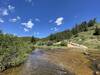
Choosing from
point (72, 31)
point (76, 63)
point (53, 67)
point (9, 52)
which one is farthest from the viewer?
point (72, 31)

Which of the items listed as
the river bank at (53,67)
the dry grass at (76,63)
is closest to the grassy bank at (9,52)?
the river bank at (53,67)

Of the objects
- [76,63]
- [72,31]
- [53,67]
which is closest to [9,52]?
[53,67]

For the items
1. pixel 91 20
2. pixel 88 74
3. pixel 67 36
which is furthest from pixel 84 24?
pixel 88 74

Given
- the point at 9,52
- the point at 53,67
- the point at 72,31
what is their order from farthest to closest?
the point at 72,31
the point at 53,67
the point at 9,52

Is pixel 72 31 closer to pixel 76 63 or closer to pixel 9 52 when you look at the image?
pixel 76 63

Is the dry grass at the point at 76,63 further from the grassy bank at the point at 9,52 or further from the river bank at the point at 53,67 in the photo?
the grassy bank at the point at 9,52

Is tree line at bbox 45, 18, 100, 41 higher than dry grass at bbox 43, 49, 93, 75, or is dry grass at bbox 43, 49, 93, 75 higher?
tree line at bbox 45, 18, 100, 41

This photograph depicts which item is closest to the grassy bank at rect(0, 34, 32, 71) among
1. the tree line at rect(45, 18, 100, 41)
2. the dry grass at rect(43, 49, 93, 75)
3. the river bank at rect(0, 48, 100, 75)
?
the river bank at rect(0, 48, 100, 75)

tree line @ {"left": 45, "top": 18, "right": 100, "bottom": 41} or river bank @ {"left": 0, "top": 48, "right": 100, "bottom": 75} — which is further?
tree line @ {"left": 45, "top": 18, "right": 100, "bottom": 41}

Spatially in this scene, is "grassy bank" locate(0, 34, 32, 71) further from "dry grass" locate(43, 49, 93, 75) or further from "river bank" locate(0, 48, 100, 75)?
"dry grass" locate(43, 49, 93, 75)

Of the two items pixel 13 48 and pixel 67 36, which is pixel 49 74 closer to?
pixel 13 48

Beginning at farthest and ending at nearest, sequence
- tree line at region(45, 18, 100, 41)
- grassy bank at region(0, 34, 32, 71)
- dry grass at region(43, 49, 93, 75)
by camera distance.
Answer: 1. tree line at region(45, 18, 100, 41)
2. dry grass at region(43, 49, 93, 75)
3. grassy bank at region(0, 34, 32, 71)

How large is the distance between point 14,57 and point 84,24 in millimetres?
138245

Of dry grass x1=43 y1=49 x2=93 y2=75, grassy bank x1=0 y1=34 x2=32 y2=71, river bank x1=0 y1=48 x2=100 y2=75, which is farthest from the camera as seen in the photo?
dry grass x1=43 y1=49 x2=93 y2=75
